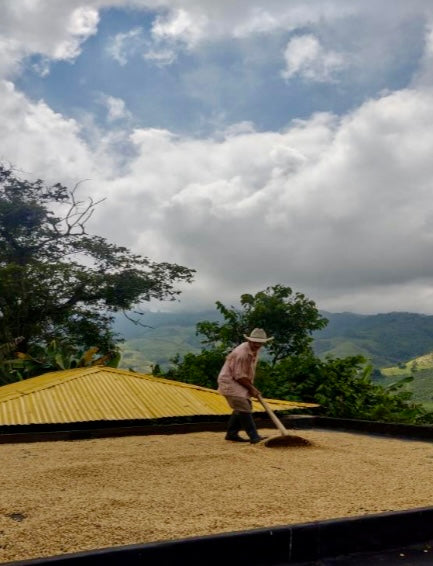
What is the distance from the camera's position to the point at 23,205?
75.0 ft

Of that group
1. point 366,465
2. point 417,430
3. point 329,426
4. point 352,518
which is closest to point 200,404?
point 329,426

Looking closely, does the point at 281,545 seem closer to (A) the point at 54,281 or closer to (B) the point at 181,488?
(B) the point at 181,488

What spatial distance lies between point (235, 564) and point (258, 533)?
16cm

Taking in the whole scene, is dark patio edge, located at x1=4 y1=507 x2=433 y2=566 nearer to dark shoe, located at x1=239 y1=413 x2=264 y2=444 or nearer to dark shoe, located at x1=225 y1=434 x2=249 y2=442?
dark shoe, located at x1=239 y1=413 x2=264 y2=444

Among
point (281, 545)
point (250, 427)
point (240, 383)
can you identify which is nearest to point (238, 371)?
point (240, 383)

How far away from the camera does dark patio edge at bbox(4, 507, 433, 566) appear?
2229mm

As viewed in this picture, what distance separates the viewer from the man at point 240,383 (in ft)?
20.5

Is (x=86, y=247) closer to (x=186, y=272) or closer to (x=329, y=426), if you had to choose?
(x=186, y=272)

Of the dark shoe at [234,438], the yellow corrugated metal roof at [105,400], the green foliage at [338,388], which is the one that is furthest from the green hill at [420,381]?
the dark shoe at [234,438]

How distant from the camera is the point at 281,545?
97.0 inches

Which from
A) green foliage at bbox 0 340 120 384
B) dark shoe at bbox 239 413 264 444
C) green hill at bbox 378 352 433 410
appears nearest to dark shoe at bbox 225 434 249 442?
dark shoe at bbox 239 413 264 444

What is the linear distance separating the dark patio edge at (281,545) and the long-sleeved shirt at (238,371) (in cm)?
358

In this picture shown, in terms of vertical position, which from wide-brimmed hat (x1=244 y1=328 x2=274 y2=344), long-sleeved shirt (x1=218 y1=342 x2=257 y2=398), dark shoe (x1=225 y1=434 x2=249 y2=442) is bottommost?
dark shoe (x1=225 y1=434 x2=249 y2=442)

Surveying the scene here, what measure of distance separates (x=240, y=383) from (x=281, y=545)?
3.89 meters
